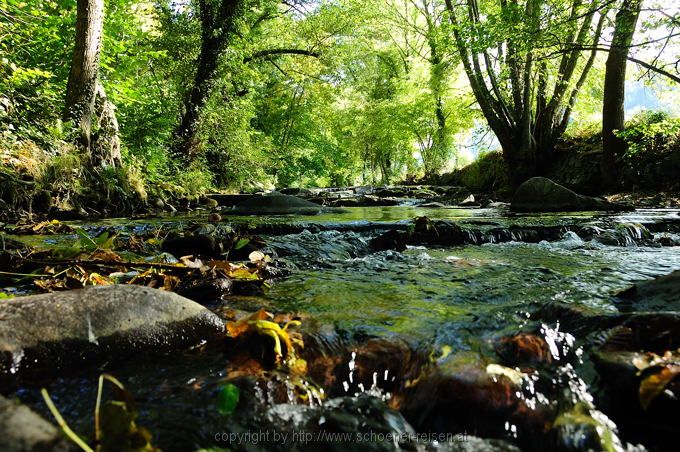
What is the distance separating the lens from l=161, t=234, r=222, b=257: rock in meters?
3.50

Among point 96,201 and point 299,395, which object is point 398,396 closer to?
point 299,395

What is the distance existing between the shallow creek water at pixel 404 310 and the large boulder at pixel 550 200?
4626mm

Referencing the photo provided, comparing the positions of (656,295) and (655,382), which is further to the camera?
(656,295)

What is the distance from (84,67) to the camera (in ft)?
24.8

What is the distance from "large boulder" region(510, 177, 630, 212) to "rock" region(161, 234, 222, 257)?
→ 25.7ft

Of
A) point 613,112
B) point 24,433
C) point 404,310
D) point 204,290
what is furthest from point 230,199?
point 24,433

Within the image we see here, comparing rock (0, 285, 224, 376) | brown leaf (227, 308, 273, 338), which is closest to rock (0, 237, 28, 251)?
rock (0, 285, 224, 376)

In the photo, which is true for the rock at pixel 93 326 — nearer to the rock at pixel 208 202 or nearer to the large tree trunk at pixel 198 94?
the rock at pixel 208 202

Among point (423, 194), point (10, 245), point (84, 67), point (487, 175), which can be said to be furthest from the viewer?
point (487, 175)

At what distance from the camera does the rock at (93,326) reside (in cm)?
138

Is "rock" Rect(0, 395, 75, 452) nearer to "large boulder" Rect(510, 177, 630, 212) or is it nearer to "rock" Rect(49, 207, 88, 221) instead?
"rock" Rect(49, 207, 88, 221)

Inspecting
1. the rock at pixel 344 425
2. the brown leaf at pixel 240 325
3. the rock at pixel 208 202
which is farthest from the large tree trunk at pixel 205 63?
the rock at pixel 344 425

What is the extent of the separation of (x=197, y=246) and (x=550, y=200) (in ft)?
28.7

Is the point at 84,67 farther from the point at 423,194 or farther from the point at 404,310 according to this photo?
the point at 423,194
